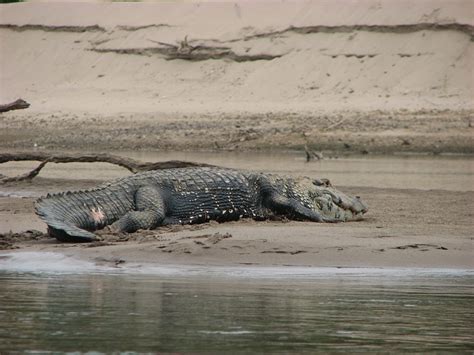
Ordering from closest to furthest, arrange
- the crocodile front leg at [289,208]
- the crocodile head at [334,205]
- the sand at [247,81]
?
1. the crocodile front leg at [289,208]
2. the crocodile head at [334,205]
3. the sand at [247,81]

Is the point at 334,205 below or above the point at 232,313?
below

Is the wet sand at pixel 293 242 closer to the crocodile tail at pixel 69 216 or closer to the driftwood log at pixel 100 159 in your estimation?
the crocodile tail at pixel 69 216

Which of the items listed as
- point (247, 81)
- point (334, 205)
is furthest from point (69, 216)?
point (247, 81)

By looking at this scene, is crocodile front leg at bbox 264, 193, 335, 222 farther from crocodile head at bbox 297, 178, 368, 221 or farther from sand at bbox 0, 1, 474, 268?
sand at bbox 0, 1, 474, 268

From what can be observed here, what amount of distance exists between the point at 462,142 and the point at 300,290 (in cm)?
1779

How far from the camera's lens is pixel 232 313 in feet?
25.9

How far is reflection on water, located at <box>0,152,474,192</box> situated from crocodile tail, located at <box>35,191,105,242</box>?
6.05m

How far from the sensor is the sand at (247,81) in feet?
87.2

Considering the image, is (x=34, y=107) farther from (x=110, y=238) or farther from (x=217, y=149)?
(x=110, y=238)

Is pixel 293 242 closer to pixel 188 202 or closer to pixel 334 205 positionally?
pixel 188 202

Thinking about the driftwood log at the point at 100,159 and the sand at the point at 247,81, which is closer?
the driftwood log at the point at 100,159

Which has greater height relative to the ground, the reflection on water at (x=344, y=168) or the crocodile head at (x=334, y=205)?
the crocodile head at (x=334, y=205)

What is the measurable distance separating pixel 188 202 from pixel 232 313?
4.86 meters

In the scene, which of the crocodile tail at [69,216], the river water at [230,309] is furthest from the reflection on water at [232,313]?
the crocodile tail at [69,216]
